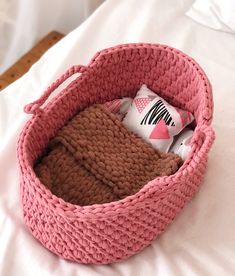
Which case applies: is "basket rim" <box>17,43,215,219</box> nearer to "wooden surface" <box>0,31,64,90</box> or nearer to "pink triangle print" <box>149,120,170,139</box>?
"pink triangle print" <box>149,120,170,139</box>

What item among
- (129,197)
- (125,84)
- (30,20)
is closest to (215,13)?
(125,84)

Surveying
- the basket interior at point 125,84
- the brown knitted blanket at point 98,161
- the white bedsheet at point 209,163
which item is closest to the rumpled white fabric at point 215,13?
the white bedsheet at point 209,163

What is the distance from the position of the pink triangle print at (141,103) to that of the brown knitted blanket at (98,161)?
0.17ft

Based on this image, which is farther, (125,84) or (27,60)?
(27,60)

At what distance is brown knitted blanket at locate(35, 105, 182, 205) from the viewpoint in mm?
741

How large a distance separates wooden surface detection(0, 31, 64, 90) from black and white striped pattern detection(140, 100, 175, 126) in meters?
0.40

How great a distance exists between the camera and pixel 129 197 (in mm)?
611

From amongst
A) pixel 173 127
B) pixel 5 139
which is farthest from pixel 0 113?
pixel 173 127

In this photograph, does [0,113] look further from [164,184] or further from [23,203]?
[164,184]

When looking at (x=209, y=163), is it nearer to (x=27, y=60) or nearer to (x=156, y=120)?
(x=156, y=120)

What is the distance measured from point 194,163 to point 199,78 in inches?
7.4

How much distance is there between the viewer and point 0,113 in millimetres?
874

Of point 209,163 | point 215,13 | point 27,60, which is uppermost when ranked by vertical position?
point 215,13

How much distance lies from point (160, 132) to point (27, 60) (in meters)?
0.49
